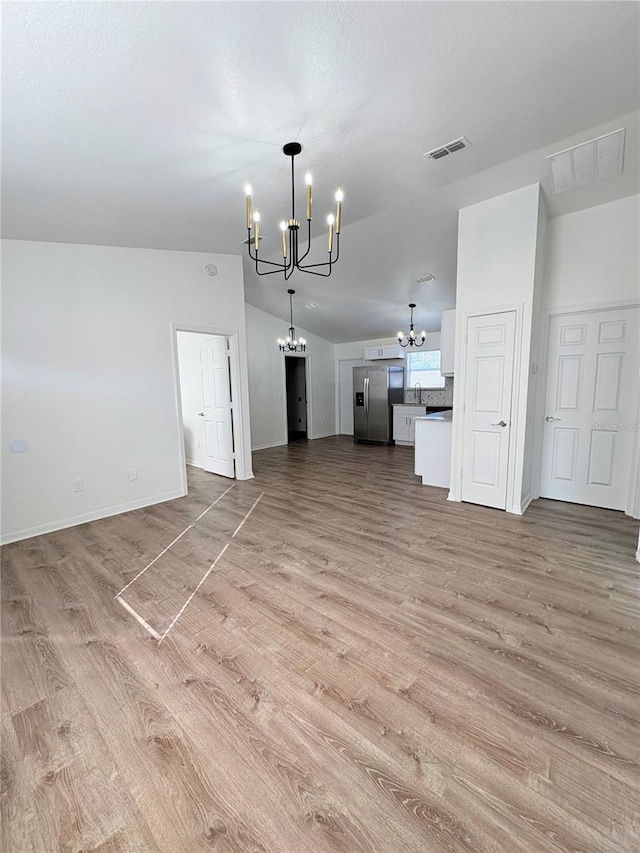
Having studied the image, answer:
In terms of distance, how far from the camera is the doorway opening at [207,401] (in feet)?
16.9

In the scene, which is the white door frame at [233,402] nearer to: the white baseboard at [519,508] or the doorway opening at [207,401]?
the doorway opening at [207,401]

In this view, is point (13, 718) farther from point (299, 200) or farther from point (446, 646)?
point (299, 200)

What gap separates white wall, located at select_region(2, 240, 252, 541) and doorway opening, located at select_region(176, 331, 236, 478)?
0.68 m

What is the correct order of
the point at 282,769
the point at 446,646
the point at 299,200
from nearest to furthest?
the point at 282,769 < the point at 446,646 < the point at 299,200

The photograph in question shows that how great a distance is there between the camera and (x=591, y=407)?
3801 mm

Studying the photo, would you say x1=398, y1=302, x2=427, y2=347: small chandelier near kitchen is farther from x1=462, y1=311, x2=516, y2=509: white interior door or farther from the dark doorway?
x1=462, y1=311, x2=516, y2=509: white interior door

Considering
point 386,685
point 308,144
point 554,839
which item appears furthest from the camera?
point 308,144

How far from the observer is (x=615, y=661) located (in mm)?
1788

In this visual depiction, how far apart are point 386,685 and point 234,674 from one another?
737 millimetres

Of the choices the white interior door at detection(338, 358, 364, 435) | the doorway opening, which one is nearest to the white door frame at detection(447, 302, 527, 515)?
the doorway opening

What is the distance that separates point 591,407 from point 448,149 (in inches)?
115

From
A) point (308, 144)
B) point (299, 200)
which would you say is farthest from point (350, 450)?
point (308, 144)

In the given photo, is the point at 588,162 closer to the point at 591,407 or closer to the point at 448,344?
the point at 448,344

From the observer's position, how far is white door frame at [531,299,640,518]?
3.52 metres
